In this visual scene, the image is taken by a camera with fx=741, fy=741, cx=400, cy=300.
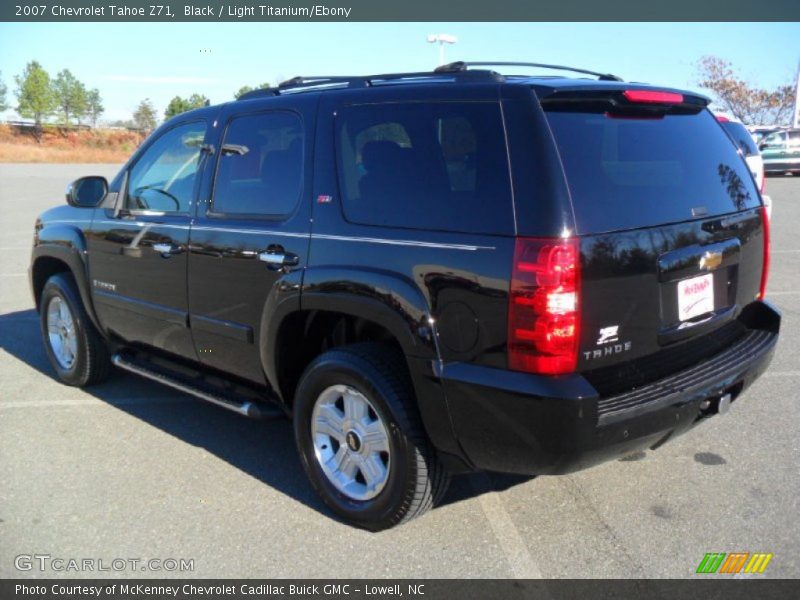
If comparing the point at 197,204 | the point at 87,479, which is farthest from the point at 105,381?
the point at 197,204

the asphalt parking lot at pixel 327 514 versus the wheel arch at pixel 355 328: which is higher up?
the wheel arch at pixel 355 328

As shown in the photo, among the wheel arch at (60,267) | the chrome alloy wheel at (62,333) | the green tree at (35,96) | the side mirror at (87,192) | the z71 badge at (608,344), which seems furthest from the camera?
the green tree at (35,96)

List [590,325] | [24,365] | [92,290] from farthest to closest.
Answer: [24,365]
[92,290]
[590,325]

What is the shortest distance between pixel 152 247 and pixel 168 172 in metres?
0.52

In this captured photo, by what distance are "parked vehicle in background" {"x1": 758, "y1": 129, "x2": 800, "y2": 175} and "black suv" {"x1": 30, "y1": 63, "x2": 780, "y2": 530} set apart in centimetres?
2371

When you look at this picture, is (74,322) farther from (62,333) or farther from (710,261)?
(710,261)

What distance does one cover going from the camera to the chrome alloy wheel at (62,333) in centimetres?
538

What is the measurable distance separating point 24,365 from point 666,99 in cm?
522

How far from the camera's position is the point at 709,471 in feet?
12.5

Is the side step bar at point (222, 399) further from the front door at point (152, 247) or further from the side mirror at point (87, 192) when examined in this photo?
the side mirror at point (87, 192)

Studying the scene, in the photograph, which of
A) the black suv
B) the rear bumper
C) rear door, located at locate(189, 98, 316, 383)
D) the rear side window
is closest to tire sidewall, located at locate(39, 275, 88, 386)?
the black suv

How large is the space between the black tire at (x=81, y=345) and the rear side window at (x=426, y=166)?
2.77 metres

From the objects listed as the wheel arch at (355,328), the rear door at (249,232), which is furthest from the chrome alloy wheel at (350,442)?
the rear door at (249,232)

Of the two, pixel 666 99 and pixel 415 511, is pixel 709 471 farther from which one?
pixel 666 99
